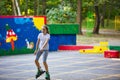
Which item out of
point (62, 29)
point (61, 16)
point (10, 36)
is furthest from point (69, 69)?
point (61, 16)

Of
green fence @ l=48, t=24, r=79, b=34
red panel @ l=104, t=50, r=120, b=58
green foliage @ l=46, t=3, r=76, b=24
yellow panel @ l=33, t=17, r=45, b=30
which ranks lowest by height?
green foliage @ l=46, t=3, r=76, b=24

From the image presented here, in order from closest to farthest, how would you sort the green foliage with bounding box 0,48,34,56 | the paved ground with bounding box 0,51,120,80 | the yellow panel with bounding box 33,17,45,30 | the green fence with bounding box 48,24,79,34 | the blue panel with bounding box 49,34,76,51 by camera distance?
the paved ground with bounding box 0,51,120,80 < the green foliage with bounding box 0,48,34,56 < the yellow panel with bounding box 33,17,45,30 < the blue panel with bounding box 49,34,76,51 < the green fence with bounding box 48,24,79,34

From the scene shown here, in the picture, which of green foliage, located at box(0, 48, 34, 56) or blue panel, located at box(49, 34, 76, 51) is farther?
blue panel, located at box(49, 34, 76, 51)

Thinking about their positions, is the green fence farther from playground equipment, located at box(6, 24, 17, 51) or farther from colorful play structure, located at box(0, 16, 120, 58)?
playground equipment, located at box(6, 24, 17, 51)

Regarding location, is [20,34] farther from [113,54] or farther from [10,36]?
[113,54]

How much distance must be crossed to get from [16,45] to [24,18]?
5.56 feet

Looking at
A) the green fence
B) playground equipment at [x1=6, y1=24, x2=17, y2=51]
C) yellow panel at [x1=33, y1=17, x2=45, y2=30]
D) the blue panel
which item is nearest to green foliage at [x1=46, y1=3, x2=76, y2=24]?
the blue panel

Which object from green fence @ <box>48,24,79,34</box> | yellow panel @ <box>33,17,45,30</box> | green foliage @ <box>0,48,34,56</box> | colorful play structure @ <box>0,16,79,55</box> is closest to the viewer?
green foliage @ <box>0,48,34,56</box>

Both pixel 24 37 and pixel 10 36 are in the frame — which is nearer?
pixel 10 36

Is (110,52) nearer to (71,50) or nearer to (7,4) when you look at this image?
(71,50)

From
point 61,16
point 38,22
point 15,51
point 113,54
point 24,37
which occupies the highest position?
point 38,22

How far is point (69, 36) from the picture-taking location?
27.5 meters

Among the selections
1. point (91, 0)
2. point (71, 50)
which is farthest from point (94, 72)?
point (91, 0)

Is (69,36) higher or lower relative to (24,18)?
lower
